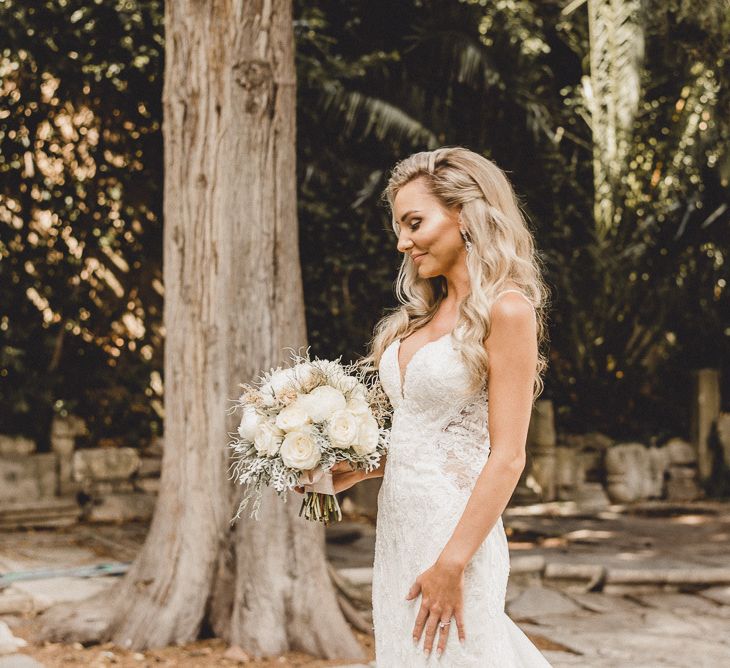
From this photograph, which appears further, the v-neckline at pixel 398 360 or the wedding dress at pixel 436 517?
the v-neckline at pixel 398 360

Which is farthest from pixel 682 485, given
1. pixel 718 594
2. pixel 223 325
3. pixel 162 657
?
pixel 162 657

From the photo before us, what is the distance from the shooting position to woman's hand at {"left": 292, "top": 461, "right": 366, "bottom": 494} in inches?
108

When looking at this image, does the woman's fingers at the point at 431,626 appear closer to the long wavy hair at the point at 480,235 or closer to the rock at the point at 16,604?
the long wavy hair at the point at 480,235

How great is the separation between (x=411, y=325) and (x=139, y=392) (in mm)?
7015

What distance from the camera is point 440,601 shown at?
243 centimetres

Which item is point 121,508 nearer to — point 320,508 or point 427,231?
point 320,508

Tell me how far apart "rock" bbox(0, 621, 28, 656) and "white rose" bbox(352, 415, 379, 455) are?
3.18 meters

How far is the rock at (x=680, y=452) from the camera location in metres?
11.5

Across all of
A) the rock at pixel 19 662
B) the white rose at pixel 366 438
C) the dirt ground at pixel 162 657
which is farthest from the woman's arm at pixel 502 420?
the rock at pixel 19 662

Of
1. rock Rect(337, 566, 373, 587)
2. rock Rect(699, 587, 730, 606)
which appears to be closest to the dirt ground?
rock Rect(337, 566, 373, 587)

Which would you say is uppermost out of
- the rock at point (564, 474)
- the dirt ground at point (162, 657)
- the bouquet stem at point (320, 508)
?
the bouquet stem at point (320, 508)

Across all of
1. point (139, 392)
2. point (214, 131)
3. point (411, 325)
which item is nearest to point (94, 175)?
point (139, 392)

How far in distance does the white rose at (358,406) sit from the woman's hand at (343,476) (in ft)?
0.49

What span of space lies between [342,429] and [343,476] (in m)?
0.23
